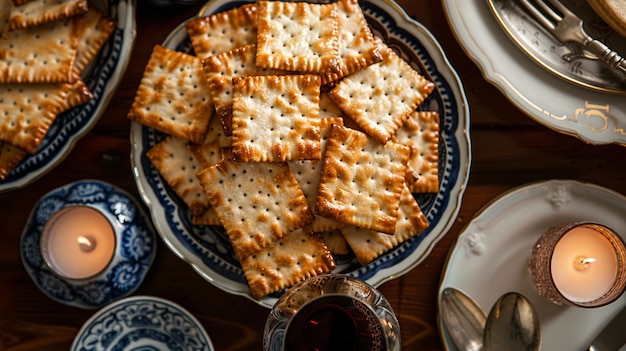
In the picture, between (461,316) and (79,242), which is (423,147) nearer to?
(461,316)

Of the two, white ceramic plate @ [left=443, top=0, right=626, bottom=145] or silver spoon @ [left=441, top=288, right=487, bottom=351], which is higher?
white ceramic plate @ [left=443, top=0, right=626, bottom=145]

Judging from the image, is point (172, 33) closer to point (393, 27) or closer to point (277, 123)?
point (277, 123)

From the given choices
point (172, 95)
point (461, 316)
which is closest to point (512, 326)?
point (461, 316)

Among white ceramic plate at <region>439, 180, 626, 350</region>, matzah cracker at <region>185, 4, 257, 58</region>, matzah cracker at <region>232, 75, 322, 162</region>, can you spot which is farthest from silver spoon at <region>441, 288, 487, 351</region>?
matzah cracker at <region>185, 4, 257, 58</region>

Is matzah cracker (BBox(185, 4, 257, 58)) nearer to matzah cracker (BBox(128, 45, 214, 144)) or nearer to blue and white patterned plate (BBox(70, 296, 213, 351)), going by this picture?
matzah cracker (BBox(128, 45, 214, 144))

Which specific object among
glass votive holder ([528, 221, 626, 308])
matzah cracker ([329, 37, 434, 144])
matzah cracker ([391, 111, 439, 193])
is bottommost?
glass votive holder ([528, 221, 626, 308])

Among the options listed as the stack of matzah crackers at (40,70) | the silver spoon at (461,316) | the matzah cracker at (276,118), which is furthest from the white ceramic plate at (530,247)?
the stack of matzah crackers at (40,70)

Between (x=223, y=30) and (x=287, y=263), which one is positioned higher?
(x=223, y=30)
